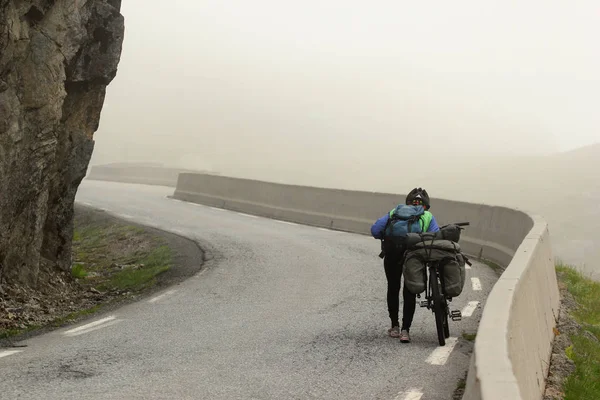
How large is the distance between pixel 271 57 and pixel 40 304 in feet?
490

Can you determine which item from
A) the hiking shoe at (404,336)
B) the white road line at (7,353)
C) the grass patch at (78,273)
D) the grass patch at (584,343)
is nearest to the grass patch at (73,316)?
the white road line at (7,353)

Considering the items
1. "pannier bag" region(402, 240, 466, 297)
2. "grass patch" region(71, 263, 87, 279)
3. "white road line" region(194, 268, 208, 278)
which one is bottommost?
"grass patch" region(71, 263, 87, 279)

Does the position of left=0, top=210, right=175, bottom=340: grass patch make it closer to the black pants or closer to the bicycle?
the black pants

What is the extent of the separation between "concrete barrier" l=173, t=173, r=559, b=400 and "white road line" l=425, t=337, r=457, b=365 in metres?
0.92

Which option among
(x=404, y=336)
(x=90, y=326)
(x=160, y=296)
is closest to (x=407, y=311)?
(x=404, y=336)

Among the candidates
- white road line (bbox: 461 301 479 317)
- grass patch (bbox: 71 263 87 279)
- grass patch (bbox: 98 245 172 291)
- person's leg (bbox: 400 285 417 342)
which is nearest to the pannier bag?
person's leg (bbox: 400 285 417 342)

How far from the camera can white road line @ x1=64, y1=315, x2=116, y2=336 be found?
10.4m

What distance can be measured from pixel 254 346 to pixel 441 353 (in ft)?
6.09

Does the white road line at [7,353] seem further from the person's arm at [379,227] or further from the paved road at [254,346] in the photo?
the person's arm at [379,227]

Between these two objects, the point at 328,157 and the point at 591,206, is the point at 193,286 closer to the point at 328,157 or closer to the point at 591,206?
the point at 591,206

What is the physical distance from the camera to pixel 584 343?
10016mm

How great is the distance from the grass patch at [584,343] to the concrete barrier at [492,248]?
0.98ft

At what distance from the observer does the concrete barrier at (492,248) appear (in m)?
5.00

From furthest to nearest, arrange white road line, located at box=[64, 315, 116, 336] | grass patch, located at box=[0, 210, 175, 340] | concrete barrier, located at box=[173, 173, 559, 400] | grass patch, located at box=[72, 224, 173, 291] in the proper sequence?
grass patch, located at box=[72, 224, 173, 291]
grass patch, located at box=[0, 210, 175, 340]
white road line, located at box=[64, 315, 116, 336]
concrete barrier, located at box=[173, 173, 559, 400]
